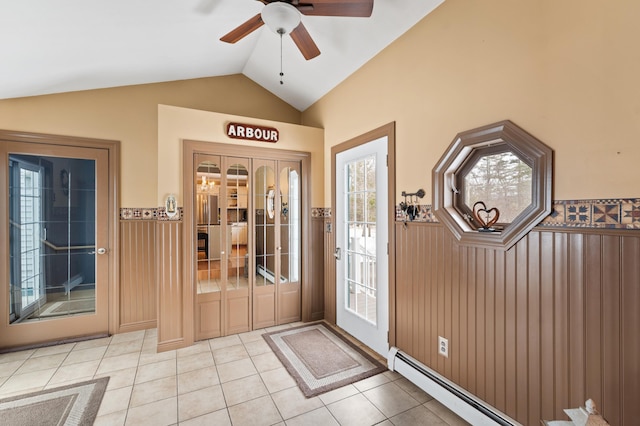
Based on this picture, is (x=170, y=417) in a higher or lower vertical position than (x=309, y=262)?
lower

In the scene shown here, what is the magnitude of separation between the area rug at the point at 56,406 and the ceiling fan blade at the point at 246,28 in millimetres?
2870

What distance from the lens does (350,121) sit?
3320 mm

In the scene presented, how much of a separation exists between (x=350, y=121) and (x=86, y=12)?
7.89 ft

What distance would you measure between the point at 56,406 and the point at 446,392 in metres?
2.86

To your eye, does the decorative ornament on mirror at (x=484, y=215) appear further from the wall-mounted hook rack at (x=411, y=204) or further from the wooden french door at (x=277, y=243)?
the wooden french door at (x=277, y=243)

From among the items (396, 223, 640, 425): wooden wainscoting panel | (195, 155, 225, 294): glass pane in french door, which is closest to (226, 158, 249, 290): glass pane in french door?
(195, 155, 225, 294): glass pane in french door

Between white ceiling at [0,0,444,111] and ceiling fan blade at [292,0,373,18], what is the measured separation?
62 cm

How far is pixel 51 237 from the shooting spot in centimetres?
321

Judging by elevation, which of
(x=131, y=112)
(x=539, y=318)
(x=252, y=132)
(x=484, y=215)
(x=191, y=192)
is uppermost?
(x=131, y=112)

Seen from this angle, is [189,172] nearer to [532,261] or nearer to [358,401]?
[358,401]

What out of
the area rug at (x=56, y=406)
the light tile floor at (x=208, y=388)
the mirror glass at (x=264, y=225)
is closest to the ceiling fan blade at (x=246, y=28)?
the mirror glass at (x=264, y=225)

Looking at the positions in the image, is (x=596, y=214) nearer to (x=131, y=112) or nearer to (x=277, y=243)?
(x=277, y=243)

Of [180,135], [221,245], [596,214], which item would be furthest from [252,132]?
[596,214]

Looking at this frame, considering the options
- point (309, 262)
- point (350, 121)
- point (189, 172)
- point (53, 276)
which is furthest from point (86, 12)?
point (309, 262)
